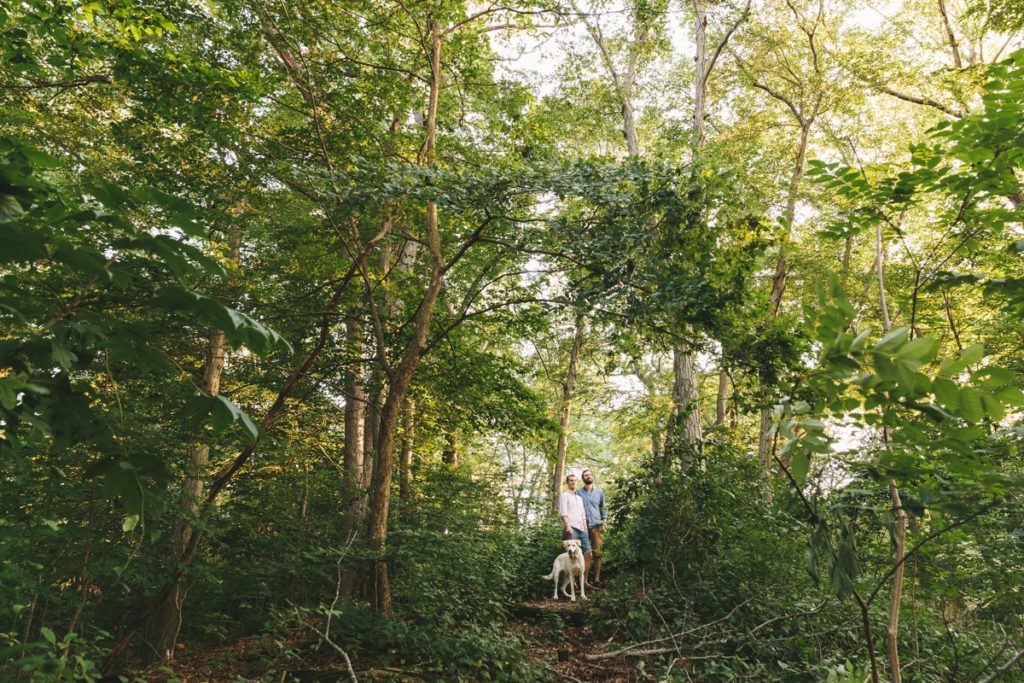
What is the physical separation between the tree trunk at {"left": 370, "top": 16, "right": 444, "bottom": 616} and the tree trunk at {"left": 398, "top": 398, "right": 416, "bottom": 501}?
1.55 m

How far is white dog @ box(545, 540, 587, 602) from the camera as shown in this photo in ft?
28.2

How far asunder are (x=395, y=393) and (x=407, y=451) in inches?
144

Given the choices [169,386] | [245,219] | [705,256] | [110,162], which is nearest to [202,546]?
[169,386]

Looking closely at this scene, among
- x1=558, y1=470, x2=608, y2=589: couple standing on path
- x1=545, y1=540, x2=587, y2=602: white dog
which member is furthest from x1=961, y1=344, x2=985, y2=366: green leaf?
x1=558, y1=470, x2=608, y2=589: couple standing on path

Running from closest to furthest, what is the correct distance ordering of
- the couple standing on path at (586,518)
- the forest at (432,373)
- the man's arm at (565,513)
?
1. the forest at (432,373)
2. the man's arm at (565,513)
3. the couple standing on path at (586,518)

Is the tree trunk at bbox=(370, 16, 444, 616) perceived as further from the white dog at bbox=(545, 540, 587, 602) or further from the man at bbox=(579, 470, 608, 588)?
the man at bbox=(579, 470, 608, 588)

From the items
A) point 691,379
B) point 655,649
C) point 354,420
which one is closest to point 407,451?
point 354,420

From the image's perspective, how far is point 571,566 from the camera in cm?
880

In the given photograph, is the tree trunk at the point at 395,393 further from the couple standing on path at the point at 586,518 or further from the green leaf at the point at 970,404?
the green leaf at the point at 970,404

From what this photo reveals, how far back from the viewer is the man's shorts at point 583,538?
9.07m

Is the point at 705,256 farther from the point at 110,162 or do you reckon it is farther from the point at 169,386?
the point at 110,162

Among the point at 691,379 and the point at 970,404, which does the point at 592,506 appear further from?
the point at 970,404

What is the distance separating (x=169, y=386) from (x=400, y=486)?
143 inches

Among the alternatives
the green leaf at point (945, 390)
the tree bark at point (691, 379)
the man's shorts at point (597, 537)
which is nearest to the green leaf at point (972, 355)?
the green leaf at point (945, 390)
